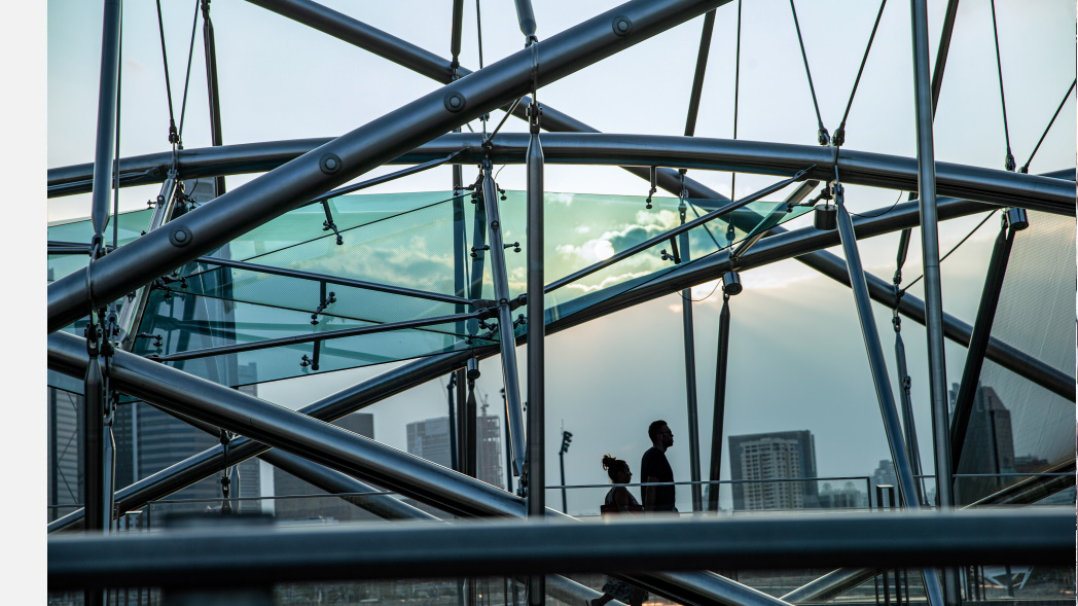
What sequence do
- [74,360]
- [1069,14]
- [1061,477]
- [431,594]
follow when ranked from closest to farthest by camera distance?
[431,594] → [74,360] → [1061,477] → [1069,14]

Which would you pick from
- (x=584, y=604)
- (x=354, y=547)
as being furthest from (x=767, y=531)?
(x=584, y=604)

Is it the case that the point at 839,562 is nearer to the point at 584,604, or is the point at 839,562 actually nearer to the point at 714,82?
the point at 584,604

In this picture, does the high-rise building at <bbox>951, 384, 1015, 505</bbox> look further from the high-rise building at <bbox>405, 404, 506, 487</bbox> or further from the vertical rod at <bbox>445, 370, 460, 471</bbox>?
the vertical rod at <bbox>445, 370, 460, 471</bbox>

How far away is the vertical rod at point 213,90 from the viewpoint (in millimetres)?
18453

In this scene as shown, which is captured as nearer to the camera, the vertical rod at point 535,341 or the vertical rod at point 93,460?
the vertical rod at point 535,341

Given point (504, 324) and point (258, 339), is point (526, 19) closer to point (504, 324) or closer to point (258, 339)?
point (504, 324)

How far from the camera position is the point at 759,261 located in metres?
17.9

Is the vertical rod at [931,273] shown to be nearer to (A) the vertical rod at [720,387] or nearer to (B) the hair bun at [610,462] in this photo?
(B) the hair bun at [610,462]

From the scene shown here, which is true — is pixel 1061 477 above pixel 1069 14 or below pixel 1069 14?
below

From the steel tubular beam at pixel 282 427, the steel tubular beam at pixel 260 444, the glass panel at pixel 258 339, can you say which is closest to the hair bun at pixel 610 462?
the glass panel at pixel 258 339

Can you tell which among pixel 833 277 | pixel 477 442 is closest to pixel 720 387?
pixel 833 277

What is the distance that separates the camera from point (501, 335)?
11.2 meters

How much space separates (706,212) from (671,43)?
10.3 meters

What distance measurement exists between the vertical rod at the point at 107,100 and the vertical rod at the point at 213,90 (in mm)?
10366
